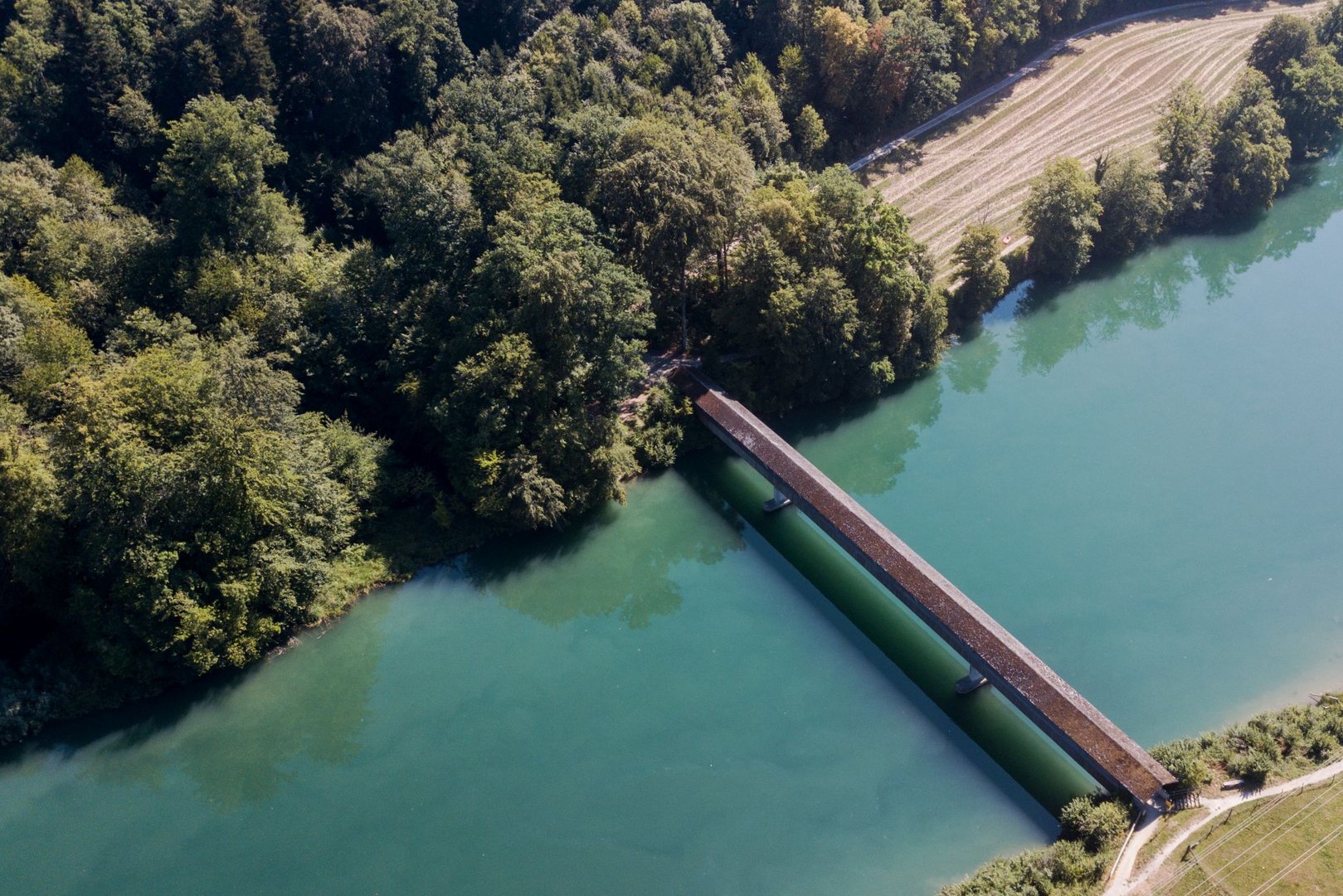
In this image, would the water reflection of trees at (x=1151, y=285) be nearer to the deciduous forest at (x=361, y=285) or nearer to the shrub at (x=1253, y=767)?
the deciduous forest at (x=361, y=285)

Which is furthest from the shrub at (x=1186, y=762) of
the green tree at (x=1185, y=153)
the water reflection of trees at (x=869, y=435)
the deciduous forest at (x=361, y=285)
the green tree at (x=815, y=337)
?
the green tree at (x=1185, y=153)

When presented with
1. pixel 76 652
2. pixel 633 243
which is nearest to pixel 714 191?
pixel 633 243

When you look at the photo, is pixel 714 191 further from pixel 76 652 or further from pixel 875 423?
pixel 76 652

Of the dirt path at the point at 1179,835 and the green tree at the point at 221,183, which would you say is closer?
the dirt path at the point at 1179,835

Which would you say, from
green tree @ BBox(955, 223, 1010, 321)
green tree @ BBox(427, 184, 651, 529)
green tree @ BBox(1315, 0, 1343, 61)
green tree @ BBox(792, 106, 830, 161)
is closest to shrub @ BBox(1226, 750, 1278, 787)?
green tree @ BBox(427, 184, 651, 529)

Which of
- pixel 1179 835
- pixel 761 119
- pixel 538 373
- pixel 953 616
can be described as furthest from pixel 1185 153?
pixel 1179 835

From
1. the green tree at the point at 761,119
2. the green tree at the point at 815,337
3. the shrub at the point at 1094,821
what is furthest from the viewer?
the green tree at the point at 761,119

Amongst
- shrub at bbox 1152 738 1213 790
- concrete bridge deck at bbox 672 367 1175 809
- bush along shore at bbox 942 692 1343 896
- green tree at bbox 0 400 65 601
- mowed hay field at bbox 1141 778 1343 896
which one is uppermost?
green tree at bbox 0 400 65 601

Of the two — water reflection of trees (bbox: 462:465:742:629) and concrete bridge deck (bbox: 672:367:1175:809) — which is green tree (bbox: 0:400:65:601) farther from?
concrete bridge deck (bbox: 672:367:1175:809)
